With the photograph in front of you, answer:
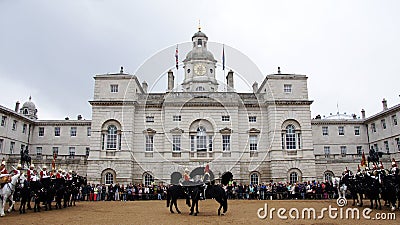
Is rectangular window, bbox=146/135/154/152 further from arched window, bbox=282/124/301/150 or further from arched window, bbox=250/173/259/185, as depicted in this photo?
arched window, bbox=282/124/301/150

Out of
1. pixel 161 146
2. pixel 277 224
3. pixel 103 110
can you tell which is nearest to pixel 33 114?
pixel 103 110

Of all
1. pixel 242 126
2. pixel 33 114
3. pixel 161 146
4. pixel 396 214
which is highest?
pixel 33 114

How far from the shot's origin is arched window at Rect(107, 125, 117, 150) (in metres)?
33.5

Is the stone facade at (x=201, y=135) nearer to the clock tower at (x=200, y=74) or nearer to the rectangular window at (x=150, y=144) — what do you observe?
the rectangular window at (x=150, y=144)

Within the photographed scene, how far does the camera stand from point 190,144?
1314 inches

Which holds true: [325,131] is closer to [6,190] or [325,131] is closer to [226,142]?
[226,142]

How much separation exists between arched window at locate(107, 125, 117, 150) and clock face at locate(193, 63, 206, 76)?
14.0m

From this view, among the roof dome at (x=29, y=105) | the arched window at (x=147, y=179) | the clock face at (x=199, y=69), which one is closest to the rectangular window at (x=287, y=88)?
the clock face at (x=199, y=69)

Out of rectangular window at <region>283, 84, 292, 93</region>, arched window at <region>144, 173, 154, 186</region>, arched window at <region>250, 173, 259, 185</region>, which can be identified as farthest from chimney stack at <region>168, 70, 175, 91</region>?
arched window at <region>250, 173, 259, 185</region>

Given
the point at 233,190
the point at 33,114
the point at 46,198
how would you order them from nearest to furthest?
the point at 46,198 < the point at 233,190 < the point at 33,114

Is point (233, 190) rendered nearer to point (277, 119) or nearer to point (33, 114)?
point (277, 119)

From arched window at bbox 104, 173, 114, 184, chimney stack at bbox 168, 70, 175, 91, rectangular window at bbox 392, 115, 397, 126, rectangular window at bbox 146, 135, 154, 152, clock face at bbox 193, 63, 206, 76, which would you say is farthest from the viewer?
clock face at bbox 193, 63, 206, 76

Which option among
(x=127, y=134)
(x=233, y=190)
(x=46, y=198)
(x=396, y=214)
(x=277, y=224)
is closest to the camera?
(x=277, y=224)

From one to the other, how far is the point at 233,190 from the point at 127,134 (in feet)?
38.7
